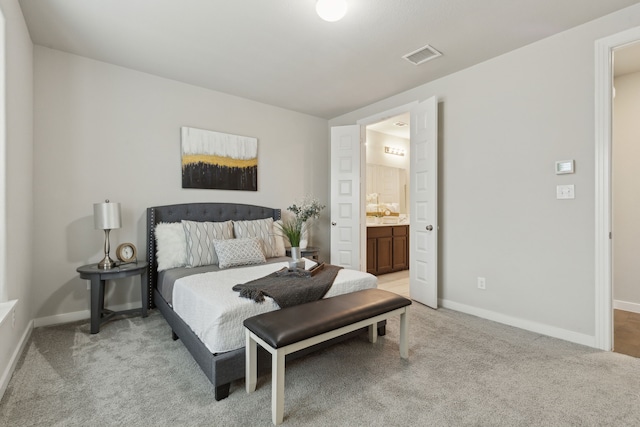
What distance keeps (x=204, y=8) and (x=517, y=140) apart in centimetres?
Answer: 296

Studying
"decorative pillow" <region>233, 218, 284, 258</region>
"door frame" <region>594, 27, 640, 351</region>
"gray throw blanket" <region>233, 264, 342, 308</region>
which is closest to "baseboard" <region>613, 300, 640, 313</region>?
"door frame" <region>594, 27, 640, 351</region>

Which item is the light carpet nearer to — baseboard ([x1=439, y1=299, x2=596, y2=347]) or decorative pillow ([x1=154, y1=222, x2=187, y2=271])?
baseboard ([x1=439, y1=299, x2=596, y2=347])

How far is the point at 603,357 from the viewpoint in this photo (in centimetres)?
227

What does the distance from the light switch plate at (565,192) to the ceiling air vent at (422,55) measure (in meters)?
1.66

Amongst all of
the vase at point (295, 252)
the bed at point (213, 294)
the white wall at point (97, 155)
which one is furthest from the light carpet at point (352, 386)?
the vase at point (295, 252)

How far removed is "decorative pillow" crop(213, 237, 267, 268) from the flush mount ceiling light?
2193 mm

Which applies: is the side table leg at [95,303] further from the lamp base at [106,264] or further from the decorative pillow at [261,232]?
the decorative pillow at [261,232]

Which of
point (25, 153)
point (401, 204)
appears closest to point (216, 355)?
point (25, 153)

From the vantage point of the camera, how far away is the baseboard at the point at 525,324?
2509mm

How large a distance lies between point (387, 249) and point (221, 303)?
3894mm

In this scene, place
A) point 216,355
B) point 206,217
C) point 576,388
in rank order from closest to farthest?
point 216,355
point 576,388
point 206,217

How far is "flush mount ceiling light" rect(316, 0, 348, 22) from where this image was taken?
2131mm

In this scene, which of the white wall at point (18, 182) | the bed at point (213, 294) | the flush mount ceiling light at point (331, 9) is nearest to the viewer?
the bed at point (213, 294)

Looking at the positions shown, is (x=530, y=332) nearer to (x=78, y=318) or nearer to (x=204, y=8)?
(x=204, y=8)
